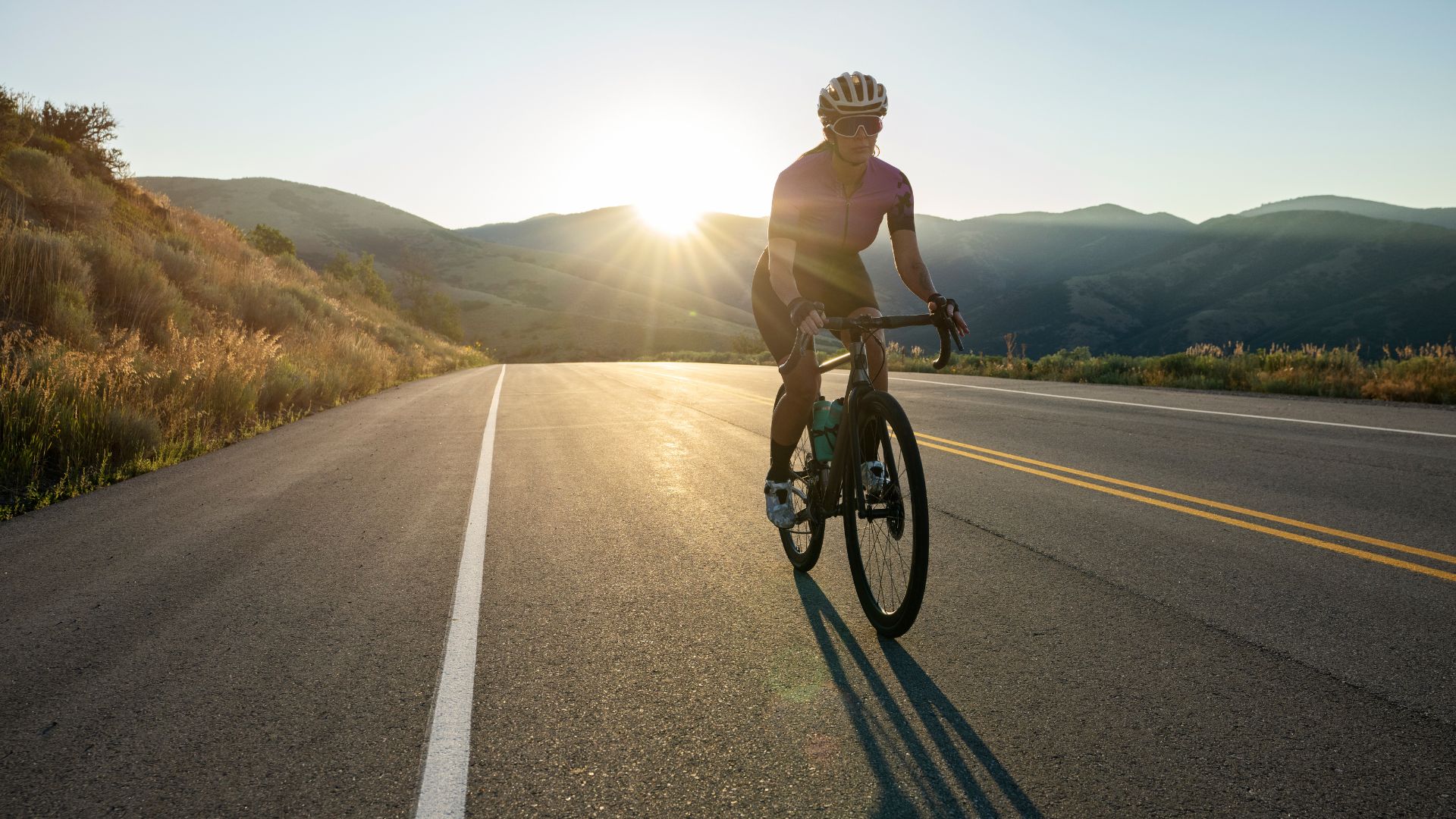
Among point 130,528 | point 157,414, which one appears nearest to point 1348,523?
point 130,528

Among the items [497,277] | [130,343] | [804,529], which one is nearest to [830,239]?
[804,529]

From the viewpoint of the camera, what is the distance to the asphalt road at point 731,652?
233 centimetres

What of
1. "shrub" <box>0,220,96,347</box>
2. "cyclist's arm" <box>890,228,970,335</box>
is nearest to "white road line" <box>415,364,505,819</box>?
"cyclist's arm" <box>890,228,970,335</box>

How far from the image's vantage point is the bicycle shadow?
2240 millimetres

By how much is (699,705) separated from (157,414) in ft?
28.6

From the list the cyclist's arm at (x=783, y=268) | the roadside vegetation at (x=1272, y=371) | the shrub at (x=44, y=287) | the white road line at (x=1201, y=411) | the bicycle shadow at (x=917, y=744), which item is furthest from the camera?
the roadside vegetation at (x=1272, y=371)

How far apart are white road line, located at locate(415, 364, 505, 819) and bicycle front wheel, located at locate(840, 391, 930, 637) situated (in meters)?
1.77

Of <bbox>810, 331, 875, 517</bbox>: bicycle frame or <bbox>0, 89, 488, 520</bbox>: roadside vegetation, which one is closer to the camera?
<bbox>810, 331, 875, 517</bbox>: bicycle frame

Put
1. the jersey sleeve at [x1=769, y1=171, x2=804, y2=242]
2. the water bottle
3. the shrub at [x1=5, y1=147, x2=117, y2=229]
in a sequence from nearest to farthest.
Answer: the jersey sleeve at [x1=769, y1=171, x2=804, y2=242] → the water bottle → the shrub at [x1=5, y1=147, x2=117, y2=229]

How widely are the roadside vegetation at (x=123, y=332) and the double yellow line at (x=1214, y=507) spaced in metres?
8.25

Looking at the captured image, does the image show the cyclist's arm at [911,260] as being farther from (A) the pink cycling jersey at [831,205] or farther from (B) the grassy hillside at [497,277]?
(B) the grassy hillside at [497,277]

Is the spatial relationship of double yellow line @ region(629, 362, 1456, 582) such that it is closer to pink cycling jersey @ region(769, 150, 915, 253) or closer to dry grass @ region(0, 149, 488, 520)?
pink cycling jersey @ region(769, 150, 915, 253)

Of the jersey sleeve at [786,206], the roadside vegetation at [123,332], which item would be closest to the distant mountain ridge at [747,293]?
the roadside vegetation at [123,332]

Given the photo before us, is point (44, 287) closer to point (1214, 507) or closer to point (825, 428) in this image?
point (825, 428)
